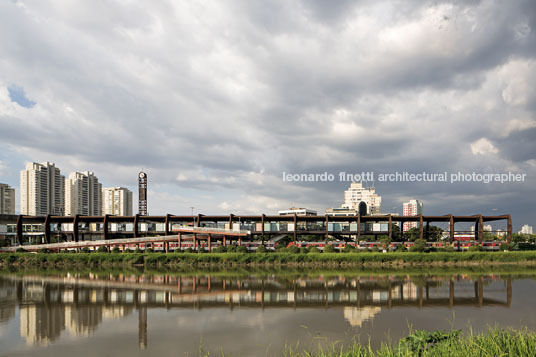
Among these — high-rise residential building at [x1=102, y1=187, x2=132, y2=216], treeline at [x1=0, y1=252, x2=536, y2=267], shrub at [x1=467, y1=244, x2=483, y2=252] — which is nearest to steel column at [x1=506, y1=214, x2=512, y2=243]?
shrub at [x1=467, y1=244, x2=483, y2=252]

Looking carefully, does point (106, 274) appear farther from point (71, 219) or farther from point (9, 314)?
point (71, 219)

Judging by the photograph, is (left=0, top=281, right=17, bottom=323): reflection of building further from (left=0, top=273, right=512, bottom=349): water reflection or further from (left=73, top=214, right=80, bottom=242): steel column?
(left=73, top=214, right=80, bottom=242): steel column

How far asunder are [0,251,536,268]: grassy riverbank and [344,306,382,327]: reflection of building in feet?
103

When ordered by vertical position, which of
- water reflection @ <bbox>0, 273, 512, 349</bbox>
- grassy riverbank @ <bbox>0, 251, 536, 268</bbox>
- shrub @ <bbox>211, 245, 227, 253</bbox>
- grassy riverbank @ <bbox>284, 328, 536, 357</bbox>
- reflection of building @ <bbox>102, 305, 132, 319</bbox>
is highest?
grassy riverbank @ <bbox>284, 328, 536, 357</bbox>

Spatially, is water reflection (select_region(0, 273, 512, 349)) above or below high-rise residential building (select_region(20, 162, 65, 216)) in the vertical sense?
below

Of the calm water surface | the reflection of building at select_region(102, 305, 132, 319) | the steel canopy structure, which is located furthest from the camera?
the steel canopy structure

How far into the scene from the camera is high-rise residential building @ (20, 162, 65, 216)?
16700 centimetres

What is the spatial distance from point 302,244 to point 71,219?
58.5m

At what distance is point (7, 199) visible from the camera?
518 ft

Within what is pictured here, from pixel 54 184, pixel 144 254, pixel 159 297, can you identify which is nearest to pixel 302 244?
pixel 144 254

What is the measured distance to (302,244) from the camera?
233 feet

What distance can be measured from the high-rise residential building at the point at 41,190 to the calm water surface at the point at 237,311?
153 m

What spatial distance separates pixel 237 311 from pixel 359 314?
30.4ft

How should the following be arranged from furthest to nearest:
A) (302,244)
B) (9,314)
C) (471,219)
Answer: (471,219), (302,244), (9,314)
